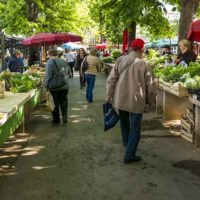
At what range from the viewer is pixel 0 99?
8.15 metres

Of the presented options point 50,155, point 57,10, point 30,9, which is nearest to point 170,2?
point 30,9

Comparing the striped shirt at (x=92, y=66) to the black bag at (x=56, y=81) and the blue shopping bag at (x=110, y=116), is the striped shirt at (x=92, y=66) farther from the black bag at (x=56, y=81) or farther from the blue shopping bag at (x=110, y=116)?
the blue shopping bag at (x=110, y=116)

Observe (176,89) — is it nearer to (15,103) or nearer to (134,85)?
(134,85)

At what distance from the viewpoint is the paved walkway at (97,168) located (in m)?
5.35

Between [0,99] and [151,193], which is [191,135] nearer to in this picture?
[151,193]

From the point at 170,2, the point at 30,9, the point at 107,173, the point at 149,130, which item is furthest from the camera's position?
the point at 30,9

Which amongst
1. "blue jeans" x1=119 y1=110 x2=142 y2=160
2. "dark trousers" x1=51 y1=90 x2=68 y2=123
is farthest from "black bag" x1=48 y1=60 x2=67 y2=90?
"blue jeans" x1=119 y1=110 x2=142 y2=160

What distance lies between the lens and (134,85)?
6391 millimetres

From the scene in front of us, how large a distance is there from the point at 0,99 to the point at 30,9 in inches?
688

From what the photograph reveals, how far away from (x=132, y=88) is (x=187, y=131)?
7.53 ft

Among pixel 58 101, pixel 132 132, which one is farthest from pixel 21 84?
pixel 132 132

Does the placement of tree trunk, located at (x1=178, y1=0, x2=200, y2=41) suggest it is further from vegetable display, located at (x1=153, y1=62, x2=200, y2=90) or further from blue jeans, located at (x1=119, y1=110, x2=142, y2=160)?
blue jeans, located at (x1=119, y1=110, x2=142, y2=160)

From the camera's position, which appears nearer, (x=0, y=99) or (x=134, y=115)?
(x=134, y=115)

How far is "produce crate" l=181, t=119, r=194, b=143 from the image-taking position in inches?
316
